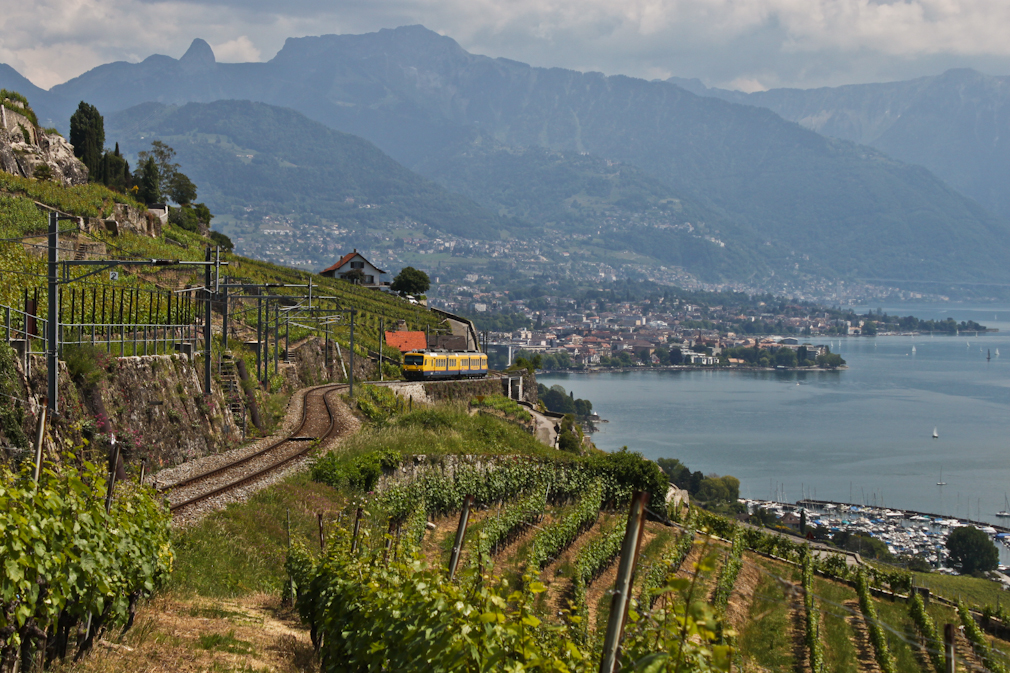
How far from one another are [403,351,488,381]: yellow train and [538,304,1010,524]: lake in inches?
1427

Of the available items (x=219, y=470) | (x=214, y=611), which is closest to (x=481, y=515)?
(x=219, y=470)

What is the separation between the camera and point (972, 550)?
173 ft

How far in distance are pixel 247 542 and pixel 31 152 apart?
32.8 metres

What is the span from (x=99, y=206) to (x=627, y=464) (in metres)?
27.4

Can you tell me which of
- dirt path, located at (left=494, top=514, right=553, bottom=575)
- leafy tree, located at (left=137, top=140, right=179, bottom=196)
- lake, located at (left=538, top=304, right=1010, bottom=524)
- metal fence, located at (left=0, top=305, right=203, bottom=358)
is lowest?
lake, located at (left=538, top=304, right=1010, bottom=524)

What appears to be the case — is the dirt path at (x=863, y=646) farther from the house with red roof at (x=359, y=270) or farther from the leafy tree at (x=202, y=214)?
the house with red roof at (x=359, y=270)

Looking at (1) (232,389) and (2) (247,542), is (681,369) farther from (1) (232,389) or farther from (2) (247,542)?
(2) (247,542)

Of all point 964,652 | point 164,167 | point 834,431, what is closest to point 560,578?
point 964,652

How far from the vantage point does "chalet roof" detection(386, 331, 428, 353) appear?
54.8m

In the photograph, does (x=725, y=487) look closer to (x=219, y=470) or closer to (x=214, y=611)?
(x=219, y=470)

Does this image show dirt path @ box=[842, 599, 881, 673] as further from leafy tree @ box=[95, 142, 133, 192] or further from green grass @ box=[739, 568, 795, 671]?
leafy tree @ box=[95, 142, 133, 192]

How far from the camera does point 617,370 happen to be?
177 meters

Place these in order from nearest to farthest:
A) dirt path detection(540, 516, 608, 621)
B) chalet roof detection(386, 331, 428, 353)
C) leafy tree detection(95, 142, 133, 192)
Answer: dirt path detection(540, 516, 608, 621) < leafy tree detection(95, 142, 133, 192) < chalet roof detection(386, 331, 428, 353)

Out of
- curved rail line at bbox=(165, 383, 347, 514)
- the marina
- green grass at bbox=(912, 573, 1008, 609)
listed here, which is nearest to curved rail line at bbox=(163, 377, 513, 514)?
curved rail line at bbox=(165, 383, 347, 514)
